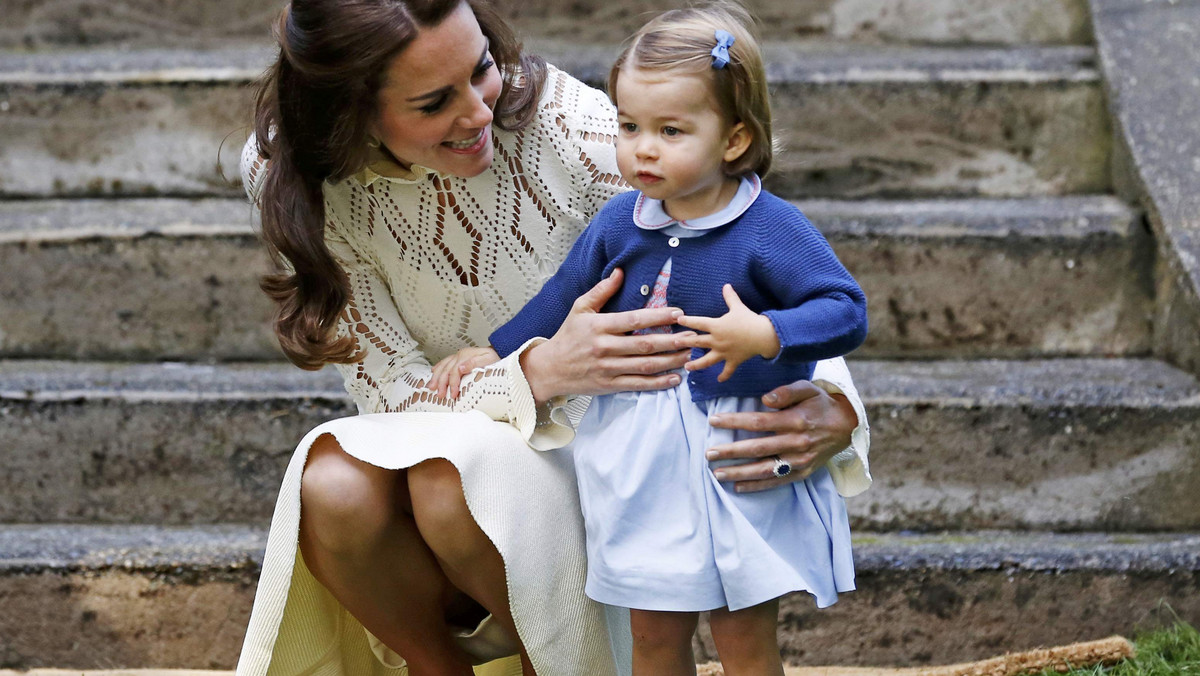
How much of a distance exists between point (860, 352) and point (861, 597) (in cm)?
59

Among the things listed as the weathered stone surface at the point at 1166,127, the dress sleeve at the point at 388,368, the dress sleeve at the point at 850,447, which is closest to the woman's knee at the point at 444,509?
the dress sleeve at the point at 388,368

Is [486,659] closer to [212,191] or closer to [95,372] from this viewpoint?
[95,372]

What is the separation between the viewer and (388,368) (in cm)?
179

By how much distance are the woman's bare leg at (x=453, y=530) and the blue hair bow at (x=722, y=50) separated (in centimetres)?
63

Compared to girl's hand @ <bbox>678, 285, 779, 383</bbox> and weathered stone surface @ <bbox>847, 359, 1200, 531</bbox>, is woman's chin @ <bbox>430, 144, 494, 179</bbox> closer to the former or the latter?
girl's hand @ <bbox>678, 285, 779, 383</bbox>

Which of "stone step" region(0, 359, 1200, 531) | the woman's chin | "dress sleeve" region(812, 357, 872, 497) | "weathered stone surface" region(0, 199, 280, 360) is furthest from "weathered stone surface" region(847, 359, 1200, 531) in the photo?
"weathered stone surface" region(0, 199, 280, 360)

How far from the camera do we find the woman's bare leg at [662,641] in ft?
4.96

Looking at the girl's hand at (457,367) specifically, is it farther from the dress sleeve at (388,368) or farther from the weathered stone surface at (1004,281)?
the weathered stone surface at (1004,281)

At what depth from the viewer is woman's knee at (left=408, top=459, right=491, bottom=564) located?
61.5 inches

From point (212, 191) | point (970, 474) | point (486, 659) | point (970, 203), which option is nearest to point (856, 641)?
point (970, 474)

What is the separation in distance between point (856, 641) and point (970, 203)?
3.39 ft

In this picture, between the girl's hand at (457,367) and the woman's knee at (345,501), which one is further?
the girl's hand at (457,367)

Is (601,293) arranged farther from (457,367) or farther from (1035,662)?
(1035,662)

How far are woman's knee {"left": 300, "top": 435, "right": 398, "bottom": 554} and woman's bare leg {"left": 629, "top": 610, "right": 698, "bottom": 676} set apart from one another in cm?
37
